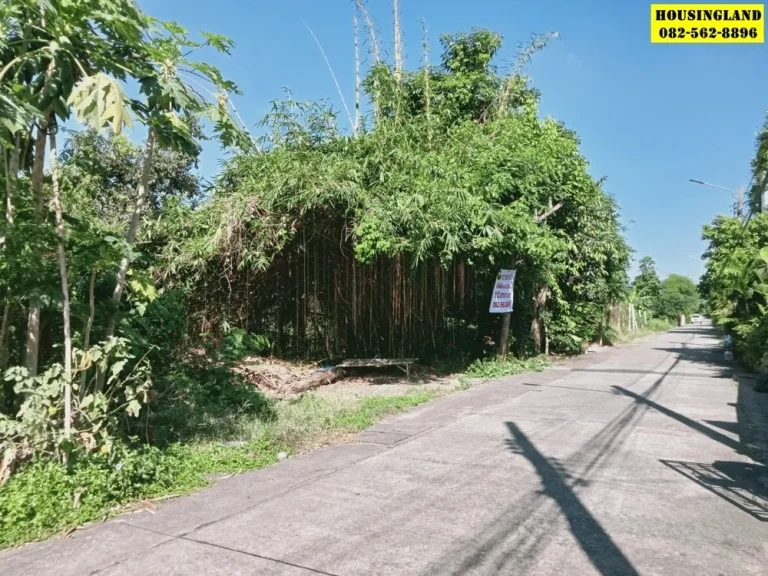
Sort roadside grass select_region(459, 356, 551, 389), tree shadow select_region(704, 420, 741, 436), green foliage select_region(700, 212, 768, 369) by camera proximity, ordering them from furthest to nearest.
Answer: roadside grass select_region(459, 356, 551, 389) < green foliage select_region(700, 212, 768, 369) < tree shadow select_region(704, 420, 741, 436)

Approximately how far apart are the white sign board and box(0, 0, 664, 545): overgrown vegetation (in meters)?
0.33

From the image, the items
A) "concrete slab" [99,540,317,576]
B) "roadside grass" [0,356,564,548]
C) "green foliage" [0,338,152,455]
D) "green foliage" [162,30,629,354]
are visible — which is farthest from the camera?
"green foliage" [162,30,629,354]

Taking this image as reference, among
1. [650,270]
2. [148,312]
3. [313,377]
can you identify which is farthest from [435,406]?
[650,270]

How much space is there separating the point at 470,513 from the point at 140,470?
102 inches

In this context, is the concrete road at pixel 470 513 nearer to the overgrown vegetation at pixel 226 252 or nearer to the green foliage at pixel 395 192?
Answer: the overgrown vegetation at pixel 226 252

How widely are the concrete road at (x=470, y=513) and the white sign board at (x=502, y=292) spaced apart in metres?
5.94

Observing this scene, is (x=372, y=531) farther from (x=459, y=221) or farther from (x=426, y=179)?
(x=426, y=179)

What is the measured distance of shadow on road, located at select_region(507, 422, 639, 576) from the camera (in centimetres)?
341

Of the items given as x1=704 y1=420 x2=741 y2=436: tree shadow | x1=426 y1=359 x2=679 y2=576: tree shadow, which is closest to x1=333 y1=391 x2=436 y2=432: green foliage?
x1=426 y1=359 x2=679 y2=576: tree shadow

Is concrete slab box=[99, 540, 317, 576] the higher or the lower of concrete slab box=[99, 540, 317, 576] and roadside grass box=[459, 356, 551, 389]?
the lower

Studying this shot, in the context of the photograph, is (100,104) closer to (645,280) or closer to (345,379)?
(345,379)

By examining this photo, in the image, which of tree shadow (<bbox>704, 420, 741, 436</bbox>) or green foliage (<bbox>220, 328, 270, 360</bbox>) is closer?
tree shadow (<bbox>704, 420, 741, 436</bbox>)

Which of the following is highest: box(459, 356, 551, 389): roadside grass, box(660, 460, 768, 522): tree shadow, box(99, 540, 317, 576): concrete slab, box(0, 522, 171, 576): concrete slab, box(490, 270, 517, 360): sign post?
box(490, 270, 517, 360): sign post

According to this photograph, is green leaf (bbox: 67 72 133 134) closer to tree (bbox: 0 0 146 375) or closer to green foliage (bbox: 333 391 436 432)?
tree (bbox: 0 0 146 375)
